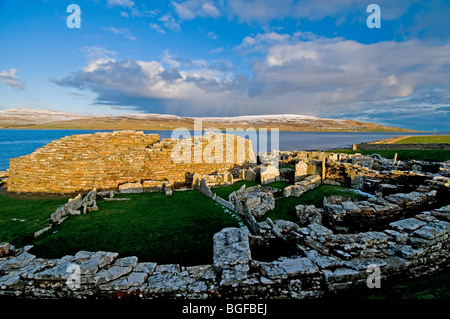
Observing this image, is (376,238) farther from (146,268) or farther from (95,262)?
(95,262)

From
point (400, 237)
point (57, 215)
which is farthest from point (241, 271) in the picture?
point (57, 215)

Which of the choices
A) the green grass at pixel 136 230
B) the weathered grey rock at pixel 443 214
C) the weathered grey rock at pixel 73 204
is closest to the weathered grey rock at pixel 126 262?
the green grass at pixel 136 230

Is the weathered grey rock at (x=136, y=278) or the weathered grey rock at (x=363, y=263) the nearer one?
the weathered grey rock at (x=136, y=278)

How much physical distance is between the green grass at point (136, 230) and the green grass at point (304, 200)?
6.21 feet

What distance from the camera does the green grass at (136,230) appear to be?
5566mm

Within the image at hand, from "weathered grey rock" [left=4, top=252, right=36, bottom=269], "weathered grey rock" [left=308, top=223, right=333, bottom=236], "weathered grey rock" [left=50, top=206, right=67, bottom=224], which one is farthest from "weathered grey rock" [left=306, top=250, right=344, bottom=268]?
"weathered grey rock" [left=50, top=206, right=67, bottom=224]

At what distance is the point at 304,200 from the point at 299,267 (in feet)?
19.1

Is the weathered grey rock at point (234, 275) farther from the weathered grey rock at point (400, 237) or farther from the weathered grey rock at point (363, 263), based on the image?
the weathered grey rock at point (400, 237)

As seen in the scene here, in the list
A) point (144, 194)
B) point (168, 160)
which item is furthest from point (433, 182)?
point (168, 160)

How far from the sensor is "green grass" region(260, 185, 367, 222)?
784 centimetres

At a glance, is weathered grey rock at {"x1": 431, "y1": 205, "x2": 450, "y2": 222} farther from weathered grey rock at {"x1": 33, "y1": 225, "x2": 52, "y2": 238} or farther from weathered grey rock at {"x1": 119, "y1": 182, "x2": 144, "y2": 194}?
weathered grey rock at {"x1": 119, "y1": 182, "x2": 144, "y2": 194}

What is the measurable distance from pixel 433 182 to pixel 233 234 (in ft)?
29.1
